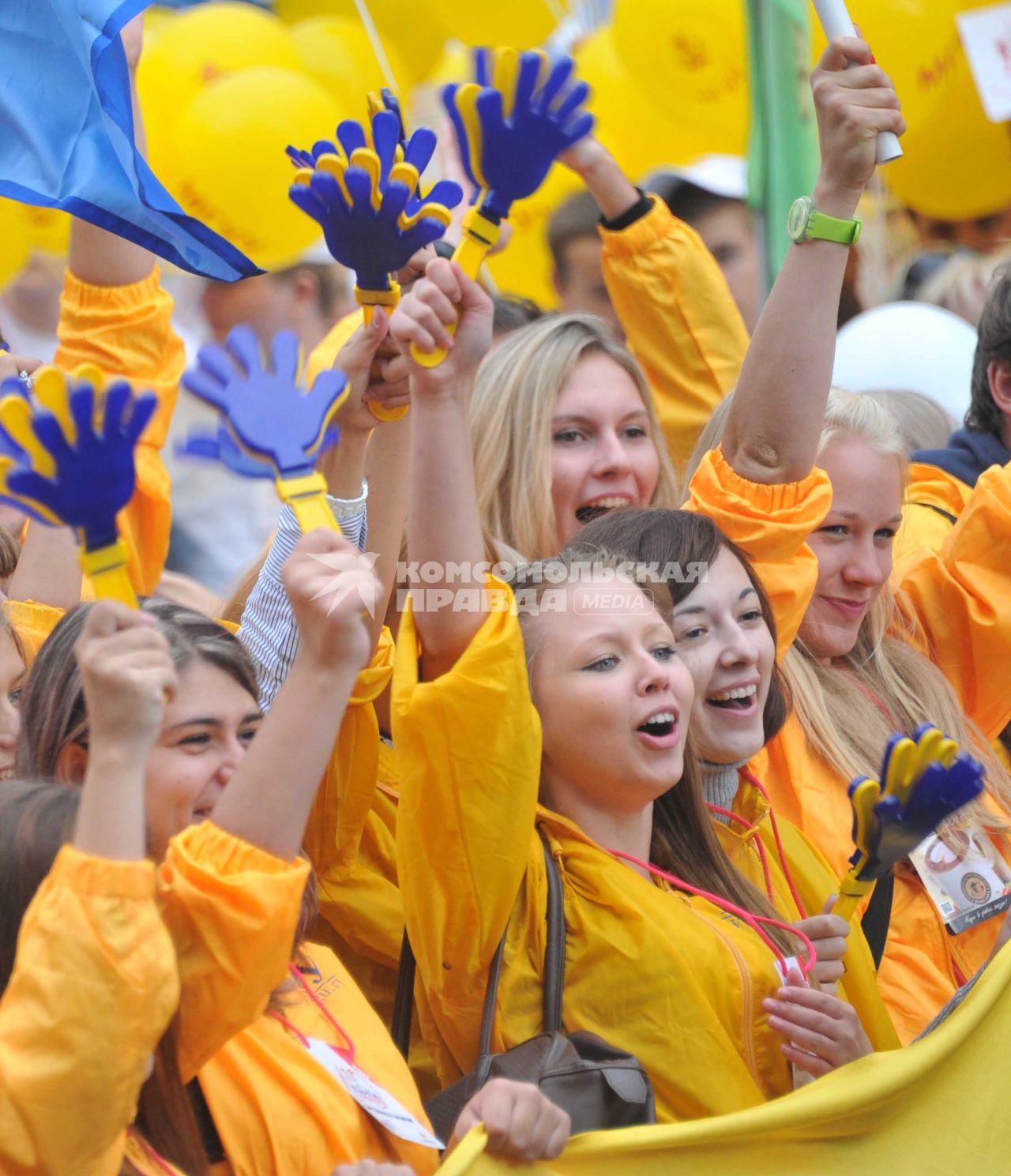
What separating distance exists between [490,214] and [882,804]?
0.81 m

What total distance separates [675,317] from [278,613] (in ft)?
4.56

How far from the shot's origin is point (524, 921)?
6.40 feet

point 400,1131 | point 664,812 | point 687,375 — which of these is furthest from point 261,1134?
point 687,375

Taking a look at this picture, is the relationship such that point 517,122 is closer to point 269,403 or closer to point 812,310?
point 269,403

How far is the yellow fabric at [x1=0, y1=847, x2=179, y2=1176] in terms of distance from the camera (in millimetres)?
1373

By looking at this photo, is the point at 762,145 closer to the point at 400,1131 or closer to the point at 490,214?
the point at 490,214

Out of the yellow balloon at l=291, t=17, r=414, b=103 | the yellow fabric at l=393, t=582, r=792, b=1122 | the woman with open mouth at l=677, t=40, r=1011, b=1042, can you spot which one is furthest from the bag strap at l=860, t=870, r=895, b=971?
the yellow balloon at l=291, t=17, r=414, b=103

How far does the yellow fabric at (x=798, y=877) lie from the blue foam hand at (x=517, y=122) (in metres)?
0.96

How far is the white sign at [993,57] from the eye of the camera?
370 cm

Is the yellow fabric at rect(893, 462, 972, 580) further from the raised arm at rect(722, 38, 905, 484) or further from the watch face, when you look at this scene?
the watch face

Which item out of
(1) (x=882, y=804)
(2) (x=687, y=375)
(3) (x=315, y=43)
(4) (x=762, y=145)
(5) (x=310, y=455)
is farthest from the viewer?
(3) (x=315, y=43)

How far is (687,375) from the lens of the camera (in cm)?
338

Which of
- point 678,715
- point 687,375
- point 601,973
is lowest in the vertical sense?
point 601,973

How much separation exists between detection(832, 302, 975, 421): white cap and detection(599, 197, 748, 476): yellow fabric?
78 centimetres
